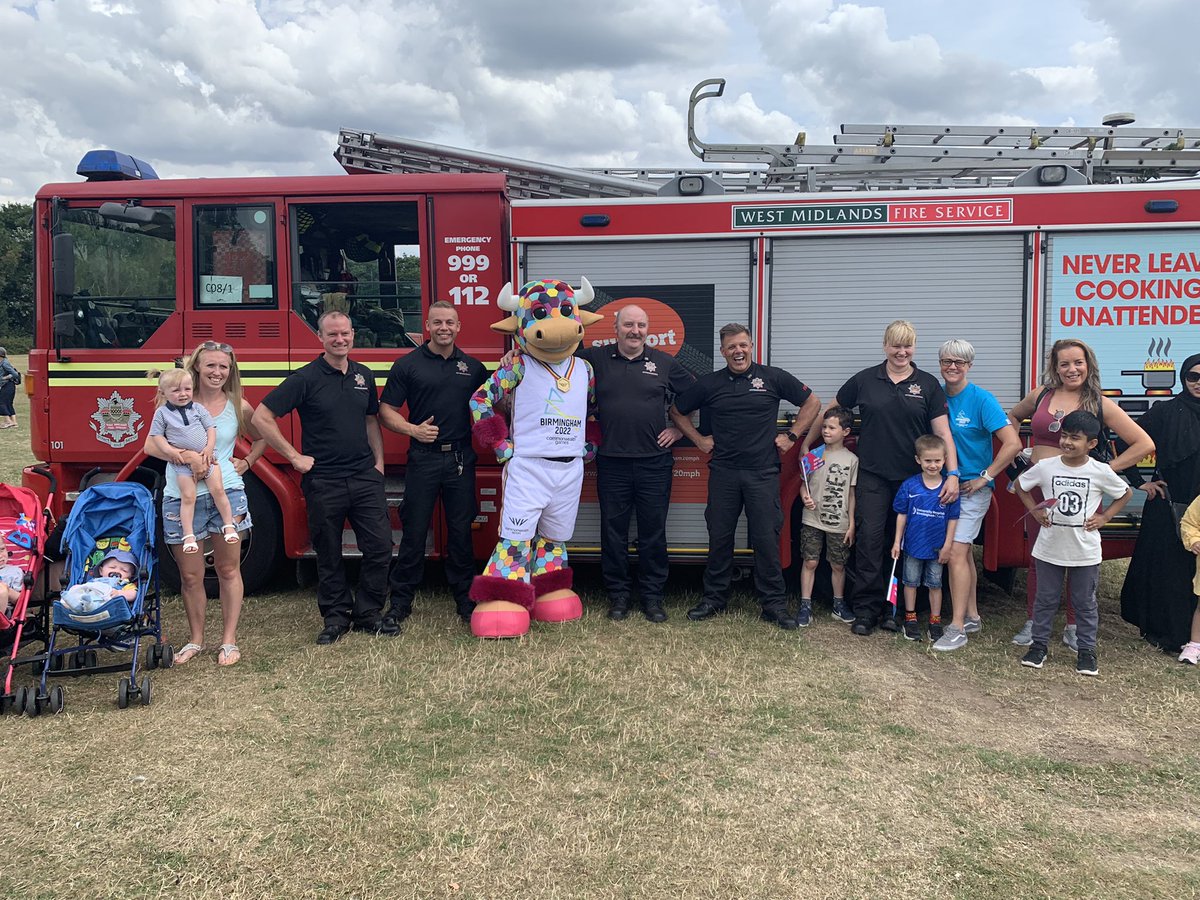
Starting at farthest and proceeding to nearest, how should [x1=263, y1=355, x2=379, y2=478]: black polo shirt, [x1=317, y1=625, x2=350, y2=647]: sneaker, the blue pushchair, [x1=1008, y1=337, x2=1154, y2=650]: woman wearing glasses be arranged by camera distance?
[x1=317, y1=625, x2=350, y2=647]: sneaker → [x1=263, y1=355, x2=379, y2=478]: black polo shirt → [x1=1008, y1=337, x2=1154, y2=650]: woman wearing glasses → the blue pushchair

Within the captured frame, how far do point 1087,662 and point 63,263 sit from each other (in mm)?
6291

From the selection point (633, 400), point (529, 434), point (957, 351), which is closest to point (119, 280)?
point (529, 434)

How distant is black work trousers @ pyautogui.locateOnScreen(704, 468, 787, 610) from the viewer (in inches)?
199

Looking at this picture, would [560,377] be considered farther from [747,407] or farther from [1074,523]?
[1074,523]

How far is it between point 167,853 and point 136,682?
1.44 metres

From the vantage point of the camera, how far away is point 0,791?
10.8 feet

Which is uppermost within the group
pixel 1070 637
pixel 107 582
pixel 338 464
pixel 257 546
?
pixel 338 464

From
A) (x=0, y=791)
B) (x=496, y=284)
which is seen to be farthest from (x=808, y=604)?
(x=0, y=791)

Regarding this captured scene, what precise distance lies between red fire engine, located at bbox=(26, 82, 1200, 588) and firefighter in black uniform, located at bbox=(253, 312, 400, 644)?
1.84 ft

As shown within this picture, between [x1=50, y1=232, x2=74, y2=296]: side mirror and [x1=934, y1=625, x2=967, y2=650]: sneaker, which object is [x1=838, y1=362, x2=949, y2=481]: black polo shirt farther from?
[x1=50, y1=232, x2=74, y2=296]: side mirror

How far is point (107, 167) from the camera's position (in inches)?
218

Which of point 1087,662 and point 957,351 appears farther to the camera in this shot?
point 957,351

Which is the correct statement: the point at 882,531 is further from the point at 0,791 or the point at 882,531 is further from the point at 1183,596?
the point at 0,791

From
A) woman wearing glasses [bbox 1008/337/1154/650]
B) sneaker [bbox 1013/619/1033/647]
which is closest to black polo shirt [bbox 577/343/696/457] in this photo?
woman wearing glasses [bbox 1008/337/1154/650]
